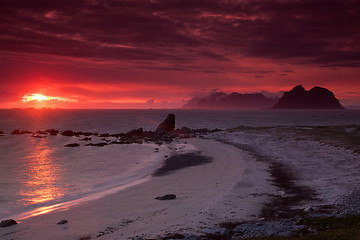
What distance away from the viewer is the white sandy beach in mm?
13547

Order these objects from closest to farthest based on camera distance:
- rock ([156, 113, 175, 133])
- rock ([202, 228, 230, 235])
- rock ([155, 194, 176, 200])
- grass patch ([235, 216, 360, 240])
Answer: grass patch ([235, 216, 360, 240]) < rock ([202, 228, 230, 235]) < rock ([155, 194, 176, 200]) < rock ([156, 113, 175, 133])

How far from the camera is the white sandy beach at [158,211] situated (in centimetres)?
1355

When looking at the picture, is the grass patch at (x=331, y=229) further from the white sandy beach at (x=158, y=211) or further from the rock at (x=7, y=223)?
the rock at (x=7, y=223)

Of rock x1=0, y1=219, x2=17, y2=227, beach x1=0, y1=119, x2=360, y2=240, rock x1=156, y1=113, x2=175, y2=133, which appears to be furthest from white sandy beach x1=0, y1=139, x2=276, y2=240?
rock x1=156, y1=113, x2=175, y2=133

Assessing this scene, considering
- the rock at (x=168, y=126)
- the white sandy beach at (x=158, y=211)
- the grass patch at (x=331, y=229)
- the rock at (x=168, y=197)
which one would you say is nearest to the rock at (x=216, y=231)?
the white sandy beach at (x=158, y=211)

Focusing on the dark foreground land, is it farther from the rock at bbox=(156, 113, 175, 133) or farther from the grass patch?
the rock at bbox=(156, 113, 175, 133)

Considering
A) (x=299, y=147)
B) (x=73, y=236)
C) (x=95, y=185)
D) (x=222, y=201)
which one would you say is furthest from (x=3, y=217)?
(x=299, y=147)

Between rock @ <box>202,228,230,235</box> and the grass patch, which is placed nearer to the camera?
the grass patch

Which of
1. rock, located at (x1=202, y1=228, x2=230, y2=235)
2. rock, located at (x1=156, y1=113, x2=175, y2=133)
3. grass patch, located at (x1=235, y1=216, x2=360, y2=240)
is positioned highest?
rock, located at (x1=156, y1=113, x2=175, y2=133)

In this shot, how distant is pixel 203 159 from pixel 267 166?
28.2 ft

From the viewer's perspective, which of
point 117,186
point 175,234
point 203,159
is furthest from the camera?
point 203,159

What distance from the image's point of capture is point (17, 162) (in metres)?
38.1

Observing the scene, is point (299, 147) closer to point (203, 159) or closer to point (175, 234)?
point (203, 159)

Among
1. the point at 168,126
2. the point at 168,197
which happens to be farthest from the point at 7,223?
the point at 168,126
